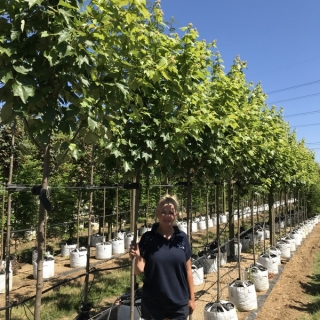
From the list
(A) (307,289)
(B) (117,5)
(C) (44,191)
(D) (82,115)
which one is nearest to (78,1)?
(B) (117,5)

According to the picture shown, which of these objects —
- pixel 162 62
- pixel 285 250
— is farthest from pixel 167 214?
pixel 285 250

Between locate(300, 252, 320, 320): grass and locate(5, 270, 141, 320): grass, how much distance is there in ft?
11.7

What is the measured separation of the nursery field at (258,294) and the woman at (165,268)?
7.89ft

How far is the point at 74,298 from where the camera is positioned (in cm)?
616

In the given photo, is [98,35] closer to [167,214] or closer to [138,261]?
[167,214]

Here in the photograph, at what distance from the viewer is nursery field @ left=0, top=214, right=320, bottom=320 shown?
5.82 meters

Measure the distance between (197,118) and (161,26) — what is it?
2.91 ft

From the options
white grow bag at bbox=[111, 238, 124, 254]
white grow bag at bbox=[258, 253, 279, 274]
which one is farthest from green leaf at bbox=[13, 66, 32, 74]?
white grow bag at bbox=[111, 238, 124, 254]

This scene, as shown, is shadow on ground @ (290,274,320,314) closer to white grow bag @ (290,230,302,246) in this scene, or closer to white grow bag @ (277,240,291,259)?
white grow bag @ (277,240,291,259)

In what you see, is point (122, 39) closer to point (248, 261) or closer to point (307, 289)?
point (307, 289)

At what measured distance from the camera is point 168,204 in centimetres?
250

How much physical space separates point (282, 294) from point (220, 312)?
3.21 meters

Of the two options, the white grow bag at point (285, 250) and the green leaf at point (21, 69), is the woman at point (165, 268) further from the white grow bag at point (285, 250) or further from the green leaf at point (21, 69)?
the white grow bag at point (285, 250)

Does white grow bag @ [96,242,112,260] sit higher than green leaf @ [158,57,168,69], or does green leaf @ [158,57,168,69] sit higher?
green leaf @ [158,57,168,69]
